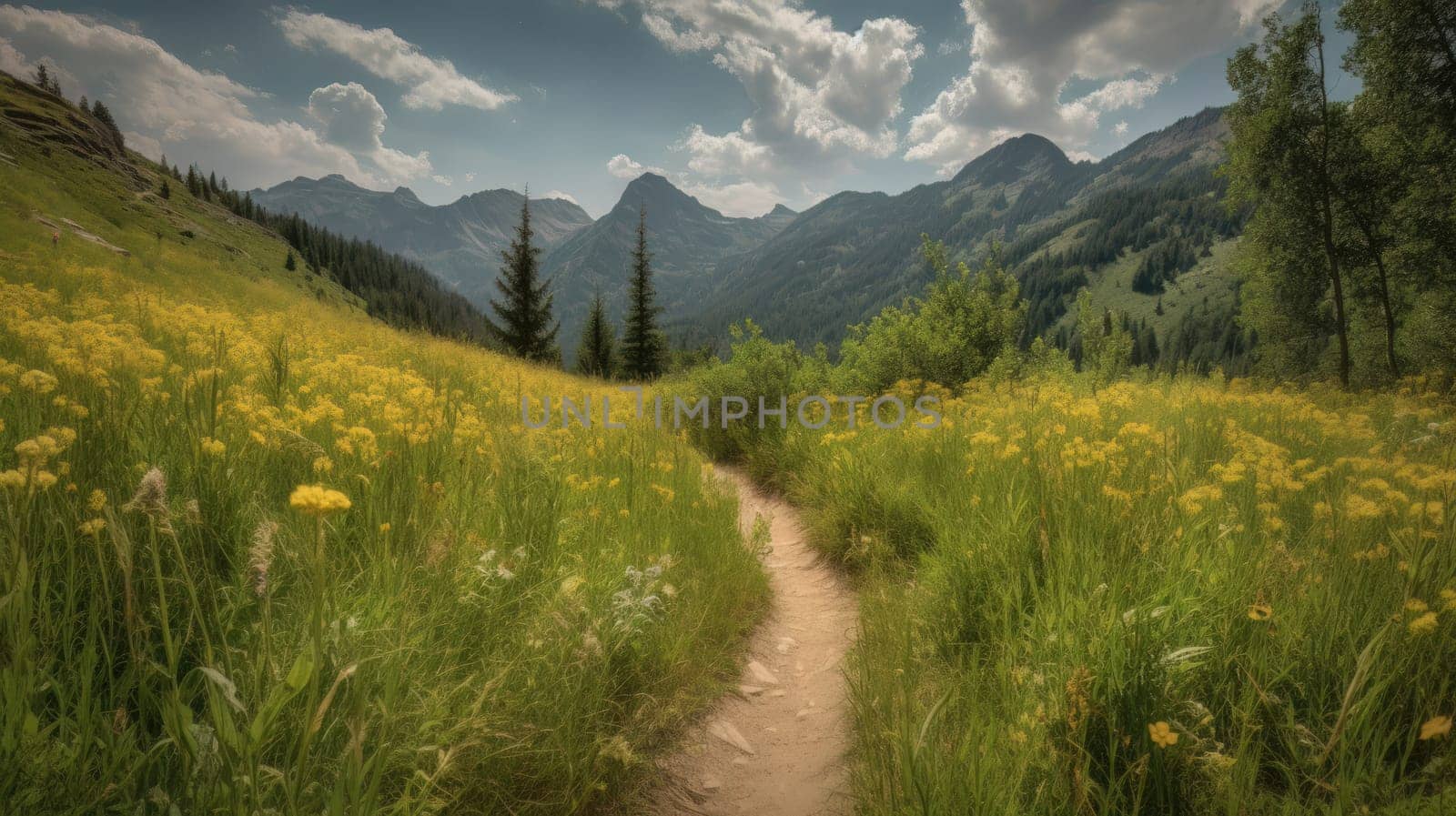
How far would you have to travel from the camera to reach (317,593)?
118cm

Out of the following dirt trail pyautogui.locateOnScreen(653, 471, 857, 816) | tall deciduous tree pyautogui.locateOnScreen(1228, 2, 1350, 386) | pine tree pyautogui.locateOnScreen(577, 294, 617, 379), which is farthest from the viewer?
pine tree pyautogui.locateOnScreen(577, 294, 617, 379)

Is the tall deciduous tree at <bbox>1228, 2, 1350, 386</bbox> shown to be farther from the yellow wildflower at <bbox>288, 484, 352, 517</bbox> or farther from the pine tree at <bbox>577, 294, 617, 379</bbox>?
the pine tree at <bbox>577, 294, 617, 379</bbox>

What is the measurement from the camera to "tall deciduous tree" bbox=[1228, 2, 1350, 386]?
16141 millimetres

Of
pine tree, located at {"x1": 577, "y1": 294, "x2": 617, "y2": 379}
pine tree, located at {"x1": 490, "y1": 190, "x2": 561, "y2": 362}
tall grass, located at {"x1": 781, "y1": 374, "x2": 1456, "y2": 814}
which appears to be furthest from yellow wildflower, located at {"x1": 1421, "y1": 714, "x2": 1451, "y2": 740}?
pine tree, located at {"x1": 577, "y1": 294, "x2": 617, "y2": 379}

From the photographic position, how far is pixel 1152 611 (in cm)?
243

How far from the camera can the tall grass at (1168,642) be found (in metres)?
1.94

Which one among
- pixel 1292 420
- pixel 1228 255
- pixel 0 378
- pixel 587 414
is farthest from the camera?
pixel 1228 255

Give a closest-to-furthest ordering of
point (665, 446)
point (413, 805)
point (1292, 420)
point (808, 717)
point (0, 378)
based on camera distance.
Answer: point (413, 805) < point (0, 378) < point (808, 717) < point (1292, 420) < point (665, 446)

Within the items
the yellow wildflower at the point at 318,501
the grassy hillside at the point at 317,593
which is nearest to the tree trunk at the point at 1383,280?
the grassy hillside at the point at 317,593

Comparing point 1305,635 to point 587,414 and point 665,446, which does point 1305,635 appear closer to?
point 665,446

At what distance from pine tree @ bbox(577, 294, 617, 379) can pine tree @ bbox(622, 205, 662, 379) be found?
3.07 metres

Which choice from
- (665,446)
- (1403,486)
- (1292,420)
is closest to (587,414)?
(665,446)

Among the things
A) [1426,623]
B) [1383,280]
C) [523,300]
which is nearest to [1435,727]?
[1426,623]

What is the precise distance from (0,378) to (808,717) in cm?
540
